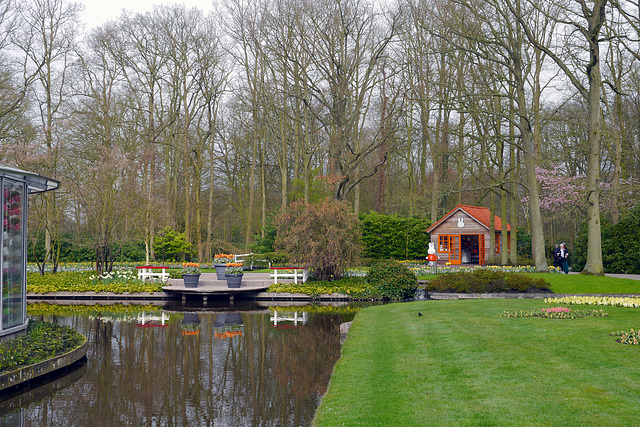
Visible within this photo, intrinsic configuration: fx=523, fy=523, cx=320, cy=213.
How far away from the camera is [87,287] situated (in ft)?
68.2

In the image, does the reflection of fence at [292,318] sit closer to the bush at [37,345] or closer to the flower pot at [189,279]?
the bush at [37,345]

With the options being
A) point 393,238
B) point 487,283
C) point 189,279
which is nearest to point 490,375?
point 487,283

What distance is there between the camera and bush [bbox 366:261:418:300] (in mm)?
20156

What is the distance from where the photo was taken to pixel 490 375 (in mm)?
7098

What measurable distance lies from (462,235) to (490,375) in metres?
29.1

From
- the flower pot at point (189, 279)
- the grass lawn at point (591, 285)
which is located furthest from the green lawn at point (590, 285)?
the flower pot at point (189, 279)

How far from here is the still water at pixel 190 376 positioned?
22.4 feet

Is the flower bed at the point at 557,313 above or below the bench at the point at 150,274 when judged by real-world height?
below

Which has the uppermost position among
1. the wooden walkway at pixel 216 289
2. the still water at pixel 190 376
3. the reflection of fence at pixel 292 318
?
the wooden walkway at pixel 216 289

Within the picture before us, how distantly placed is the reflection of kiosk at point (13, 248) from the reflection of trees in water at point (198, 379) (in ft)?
5.33

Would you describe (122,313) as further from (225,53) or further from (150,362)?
(225,53)

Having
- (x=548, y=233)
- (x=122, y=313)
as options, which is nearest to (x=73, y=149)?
(x=122, y=313)

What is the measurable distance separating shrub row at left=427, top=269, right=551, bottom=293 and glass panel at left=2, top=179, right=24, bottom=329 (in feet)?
47.4

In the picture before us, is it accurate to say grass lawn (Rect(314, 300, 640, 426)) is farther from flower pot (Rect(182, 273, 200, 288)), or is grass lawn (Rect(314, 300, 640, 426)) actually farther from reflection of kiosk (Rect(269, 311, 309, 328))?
flower pot (Rect(182, 273, 200, 288))
